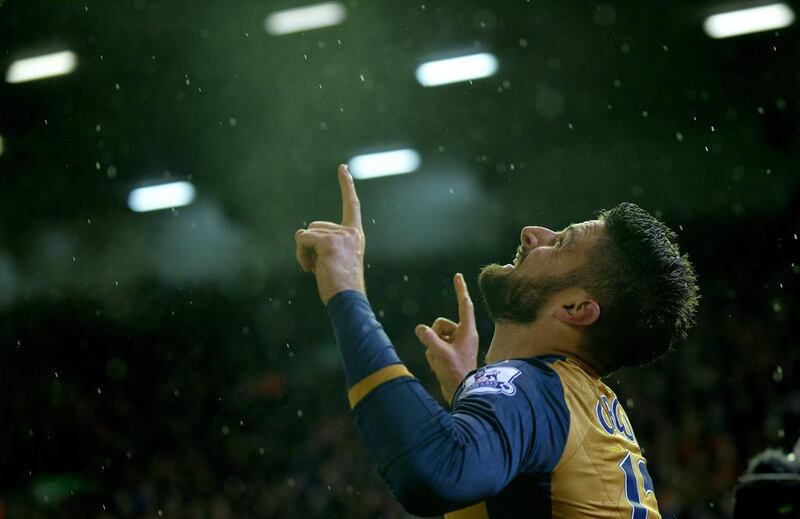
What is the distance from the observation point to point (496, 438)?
153cm

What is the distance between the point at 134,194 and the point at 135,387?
2.63 meters

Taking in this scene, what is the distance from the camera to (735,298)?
840cm

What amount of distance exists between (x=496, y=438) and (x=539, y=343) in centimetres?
54

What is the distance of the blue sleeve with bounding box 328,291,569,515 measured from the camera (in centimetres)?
146

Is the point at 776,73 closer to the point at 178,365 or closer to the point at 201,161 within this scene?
the point at 201,161

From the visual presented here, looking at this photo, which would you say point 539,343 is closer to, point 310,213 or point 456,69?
point 456,69

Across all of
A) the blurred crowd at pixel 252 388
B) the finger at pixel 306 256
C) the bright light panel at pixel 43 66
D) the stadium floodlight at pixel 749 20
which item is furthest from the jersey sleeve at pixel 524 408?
the bright light panel at pixel 43 66

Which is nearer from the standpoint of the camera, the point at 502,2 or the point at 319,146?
the point at 502,2

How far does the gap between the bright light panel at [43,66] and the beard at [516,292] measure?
7.21m

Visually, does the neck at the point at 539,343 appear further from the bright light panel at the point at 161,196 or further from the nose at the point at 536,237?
the bright light panel at the point at 161,196

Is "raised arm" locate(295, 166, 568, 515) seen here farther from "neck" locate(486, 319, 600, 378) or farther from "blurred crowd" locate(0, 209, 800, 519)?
"blurred crowd" locate(0, 209, 800, 519)

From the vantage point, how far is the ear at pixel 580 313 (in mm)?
2002

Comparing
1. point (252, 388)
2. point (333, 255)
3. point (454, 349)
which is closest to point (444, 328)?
point (454, 349)

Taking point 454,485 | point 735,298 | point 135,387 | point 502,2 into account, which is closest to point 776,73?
point 735,298
